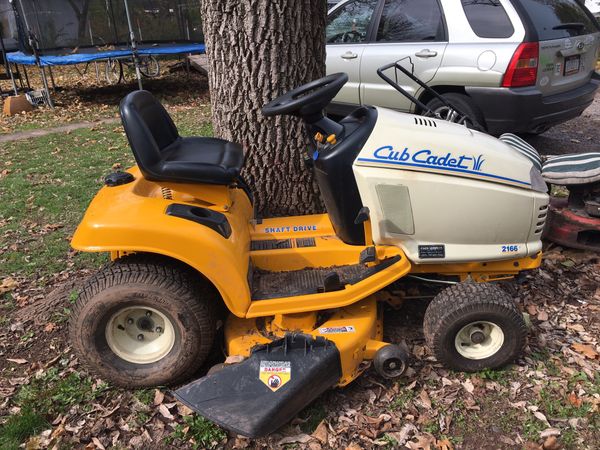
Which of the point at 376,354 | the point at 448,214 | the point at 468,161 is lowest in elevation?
the point at 376,354

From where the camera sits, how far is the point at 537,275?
12.0 ft

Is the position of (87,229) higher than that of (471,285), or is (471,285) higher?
(87,229)

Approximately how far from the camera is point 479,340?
269 cm

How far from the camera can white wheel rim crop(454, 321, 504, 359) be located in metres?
2.67

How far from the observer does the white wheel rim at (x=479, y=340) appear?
2.67m

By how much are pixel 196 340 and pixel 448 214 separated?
4.72 ft

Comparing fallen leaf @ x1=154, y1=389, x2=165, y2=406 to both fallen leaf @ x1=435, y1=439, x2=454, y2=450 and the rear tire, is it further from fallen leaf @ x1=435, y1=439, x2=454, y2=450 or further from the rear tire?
the rear tire

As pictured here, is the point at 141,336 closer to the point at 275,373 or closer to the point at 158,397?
the point at 158,397

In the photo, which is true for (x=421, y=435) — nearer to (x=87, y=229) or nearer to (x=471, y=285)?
(x=471, y=285)

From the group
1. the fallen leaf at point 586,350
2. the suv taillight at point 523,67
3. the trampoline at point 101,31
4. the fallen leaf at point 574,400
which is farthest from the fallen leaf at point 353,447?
the trampoline at point 101,31

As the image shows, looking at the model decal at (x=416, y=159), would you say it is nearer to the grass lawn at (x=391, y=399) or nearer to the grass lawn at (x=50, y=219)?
the grass lawn at (x=391, y=399)

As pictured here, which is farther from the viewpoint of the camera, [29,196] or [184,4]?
[184,4]

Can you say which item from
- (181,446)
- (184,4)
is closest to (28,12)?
(184,4)

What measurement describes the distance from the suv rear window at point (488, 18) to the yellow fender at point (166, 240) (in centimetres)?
399
